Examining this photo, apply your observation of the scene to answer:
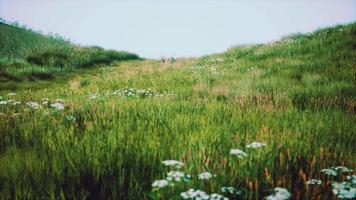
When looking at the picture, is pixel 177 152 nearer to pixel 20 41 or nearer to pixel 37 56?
pixel 37 56

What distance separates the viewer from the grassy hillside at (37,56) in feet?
46.4

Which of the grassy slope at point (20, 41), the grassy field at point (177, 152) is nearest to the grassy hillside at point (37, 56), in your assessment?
the grassy slope at point (20, 41)

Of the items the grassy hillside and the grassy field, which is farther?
the grassy hillside

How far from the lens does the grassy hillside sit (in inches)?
556

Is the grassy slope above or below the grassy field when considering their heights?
above

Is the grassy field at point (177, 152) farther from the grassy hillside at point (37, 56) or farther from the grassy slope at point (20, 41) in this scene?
the grassy slope at point (20, 41)

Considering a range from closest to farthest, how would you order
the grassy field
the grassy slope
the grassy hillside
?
1. the grassy field
2. the grassy hillside
3. the grassy slope

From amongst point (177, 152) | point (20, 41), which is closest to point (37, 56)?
point (20, 41)

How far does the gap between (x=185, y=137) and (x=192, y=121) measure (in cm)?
68

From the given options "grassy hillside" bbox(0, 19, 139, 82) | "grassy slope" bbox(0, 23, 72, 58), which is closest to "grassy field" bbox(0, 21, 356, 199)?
"grassy hillside" bbox(0, 19, 139, 82)

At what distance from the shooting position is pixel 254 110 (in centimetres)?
565

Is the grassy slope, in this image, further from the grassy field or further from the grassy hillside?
the grassy field

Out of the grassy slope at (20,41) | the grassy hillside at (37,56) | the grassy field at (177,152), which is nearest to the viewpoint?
the grassy field at (177,152)

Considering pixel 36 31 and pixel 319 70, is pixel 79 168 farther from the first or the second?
pixel 36 31
